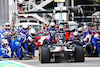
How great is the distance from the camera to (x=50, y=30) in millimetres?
19734

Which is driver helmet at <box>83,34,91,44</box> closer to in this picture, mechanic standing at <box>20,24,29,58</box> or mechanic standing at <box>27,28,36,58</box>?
mechanic standing at <box>27,28,36,58</box>

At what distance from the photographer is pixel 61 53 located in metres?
16.2

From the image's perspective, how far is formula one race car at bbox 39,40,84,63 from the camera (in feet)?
52.9

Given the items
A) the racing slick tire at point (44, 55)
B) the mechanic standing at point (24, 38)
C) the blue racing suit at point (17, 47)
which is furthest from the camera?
the mechanic standing at point (24, 38)

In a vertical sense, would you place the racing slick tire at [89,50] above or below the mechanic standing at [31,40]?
below

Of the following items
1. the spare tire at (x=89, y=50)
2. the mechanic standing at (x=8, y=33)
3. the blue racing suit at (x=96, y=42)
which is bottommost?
the spare tire at (x=89, y=50)

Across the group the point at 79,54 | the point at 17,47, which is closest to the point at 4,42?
the point at 17,47

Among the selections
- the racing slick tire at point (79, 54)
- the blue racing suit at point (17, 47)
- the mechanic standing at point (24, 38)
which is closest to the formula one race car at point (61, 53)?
the racing slick tire at point (79, 54)

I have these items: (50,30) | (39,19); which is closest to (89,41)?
(50,30)

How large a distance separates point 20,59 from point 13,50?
887 mm

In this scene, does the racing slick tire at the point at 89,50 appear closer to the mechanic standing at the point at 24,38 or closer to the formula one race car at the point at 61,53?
the mechanic standing at the point at 24,38

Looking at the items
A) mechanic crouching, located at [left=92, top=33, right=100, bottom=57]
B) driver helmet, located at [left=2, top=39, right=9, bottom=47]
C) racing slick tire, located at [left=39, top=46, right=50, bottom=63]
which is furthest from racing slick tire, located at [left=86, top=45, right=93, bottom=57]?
racing slick tire, located at [left=39, top=46, right=50, bottom=63]

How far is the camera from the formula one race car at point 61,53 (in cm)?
1611

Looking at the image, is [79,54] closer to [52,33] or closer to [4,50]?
[52,33]
